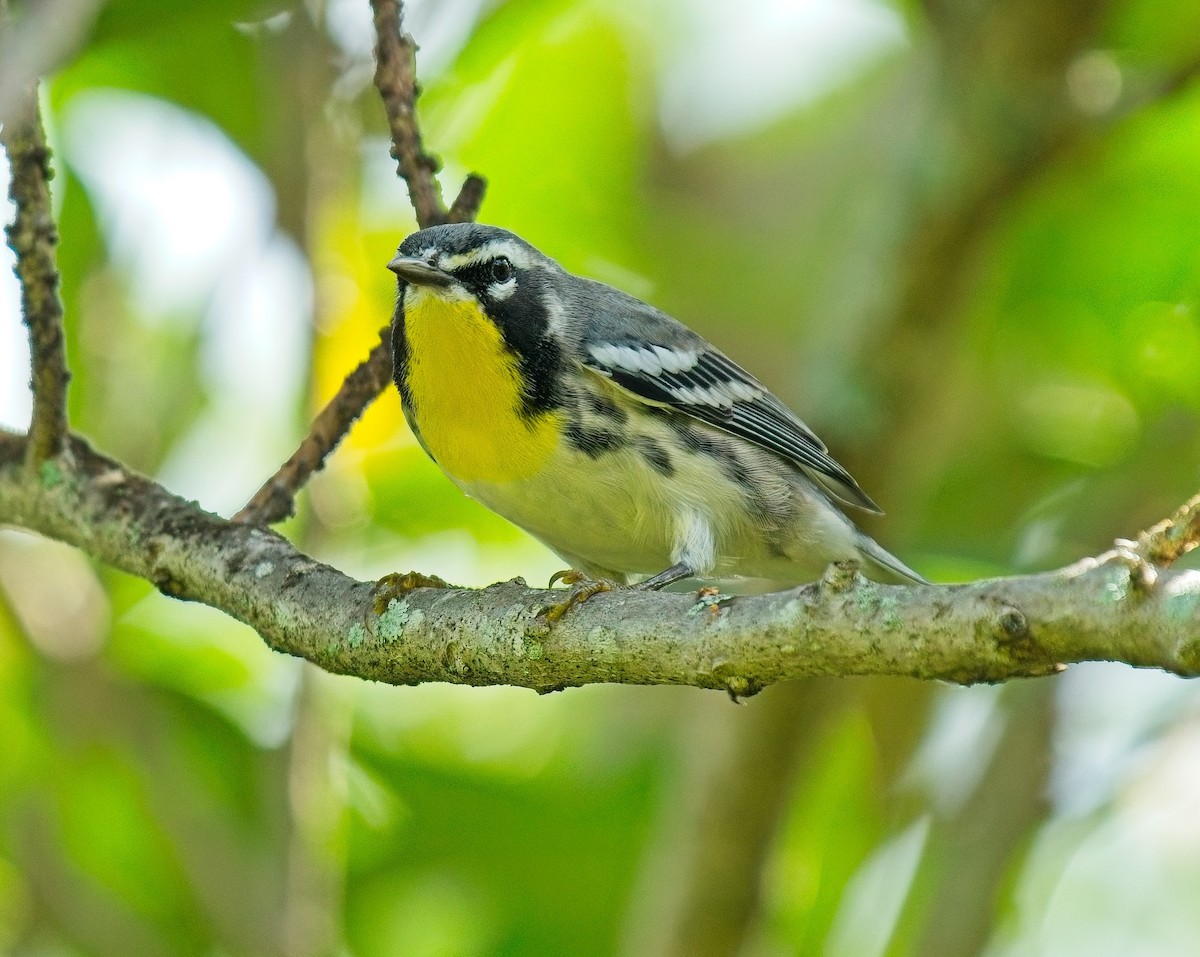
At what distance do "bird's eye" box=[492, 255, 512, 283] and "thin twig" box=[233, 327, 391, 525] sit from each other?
1.99 feet

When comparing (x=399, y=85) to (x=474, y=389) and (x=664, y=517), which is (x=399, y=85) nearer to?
(x=474, y=389)

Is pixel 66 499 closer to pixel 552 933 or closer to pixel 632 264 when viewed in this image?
pixel 552 933

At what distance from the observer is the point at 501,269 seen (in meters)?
4.25

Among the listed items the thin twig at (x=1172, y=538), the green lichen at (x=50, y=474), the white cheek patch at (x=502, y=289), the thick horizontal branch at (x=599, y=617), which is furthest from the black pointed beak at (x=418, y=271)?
the thin twig at (x=1172, y=538)

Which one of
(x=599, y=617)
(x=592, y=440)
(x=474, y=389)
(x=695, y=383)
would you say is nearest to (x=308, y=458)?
(x=474, y=389)

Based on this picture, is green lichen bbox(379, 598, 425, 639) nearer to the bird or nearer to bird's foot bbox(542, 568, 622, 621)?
bird's foot bbox(542, 568, 622, 621)

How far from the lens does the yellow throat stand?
13.2 ft

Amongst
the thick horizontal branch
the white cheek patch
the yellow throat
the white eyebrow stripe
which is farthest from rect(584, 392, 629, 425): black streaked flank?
the thick horizontal branch

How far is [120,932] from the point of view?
4.50m

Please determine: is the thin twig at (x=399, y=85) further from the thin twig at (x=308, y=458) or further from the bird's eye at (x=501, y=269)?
the thin twig at (x=308, y=458)

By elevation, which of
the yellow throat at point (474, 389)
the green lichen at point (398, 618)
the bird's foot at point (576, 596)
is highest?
the yellow throat at point (474, 389)

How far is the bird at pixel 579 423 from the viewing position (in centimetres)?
403

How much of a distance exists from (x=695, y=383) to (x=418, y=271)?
3.33 ft

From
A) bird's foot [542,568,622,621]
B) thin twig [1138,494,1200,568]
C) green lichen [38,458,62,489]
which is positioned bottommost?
green lichen [38,458,62,489]
